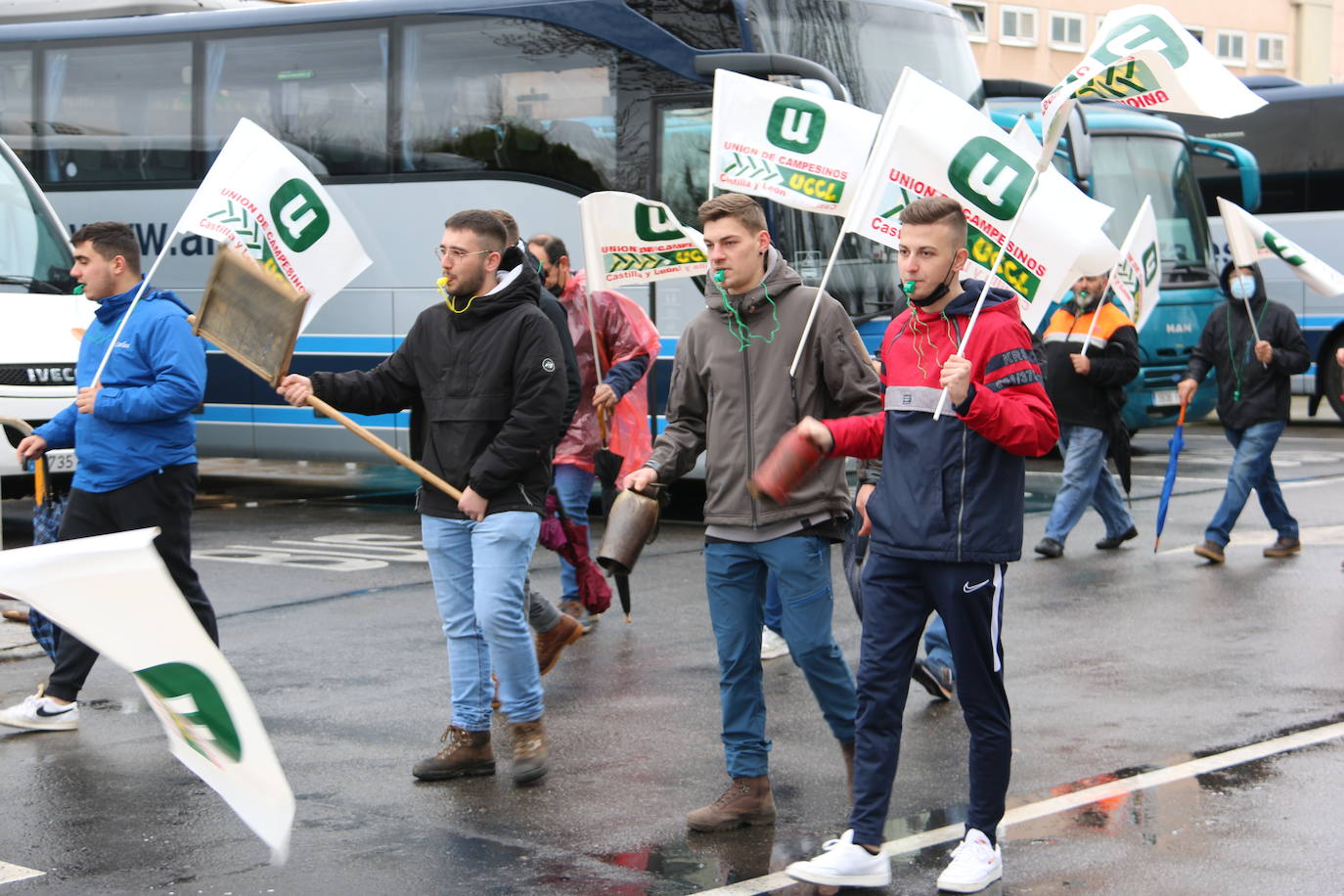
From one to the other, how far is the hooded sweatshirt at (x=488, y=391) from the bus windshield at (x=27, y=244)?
672 cm

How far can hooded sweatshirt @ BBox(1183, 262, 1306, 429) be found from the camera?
1116 cm

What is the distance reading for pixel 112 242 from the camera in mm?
6992

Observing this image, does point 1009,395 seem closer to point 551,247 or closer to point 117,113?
point 551,247

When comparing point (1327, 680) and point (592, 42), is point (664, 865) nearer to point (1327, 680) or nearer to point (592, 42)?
point (1327, 680)

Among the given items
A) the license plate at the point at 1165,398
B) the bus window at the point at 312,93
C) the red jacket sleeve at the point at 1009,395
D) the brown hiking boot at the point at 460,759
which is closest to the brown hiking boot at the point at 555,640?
the brown hiking boot at the point at 460,759

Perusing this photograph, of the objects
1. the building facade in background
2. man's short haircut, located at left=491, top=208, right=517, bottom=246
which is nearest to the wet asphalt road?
man's short haircut, located at left=491, top=208, right=517, bottom=246

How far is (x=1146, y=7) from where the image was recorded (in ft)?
19.6

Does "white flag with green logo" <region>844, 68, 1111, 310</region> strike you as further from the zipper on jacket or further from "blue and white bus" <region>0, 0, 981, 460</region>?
"blue and white bus" <region>0, 0, 981, 460</region>

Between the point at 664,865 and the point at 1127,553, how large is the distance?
698cm

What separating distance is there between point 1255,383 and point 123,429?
7.10 metres

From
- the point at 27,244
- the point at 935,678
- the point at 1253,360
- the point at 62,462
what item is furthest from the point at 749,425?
the point at 27,244

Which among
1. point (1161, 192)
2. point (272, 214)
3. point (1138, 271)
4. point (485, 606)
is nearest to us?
point (485, 606)

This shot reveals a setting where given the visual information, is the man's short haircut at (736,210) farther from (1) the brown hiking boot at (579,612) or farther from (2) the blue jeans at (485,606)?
(1) the brown hiking boot at (579,612)

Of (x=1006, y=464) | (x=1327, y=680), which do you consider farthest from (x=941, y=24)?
(x=1006, y=464)
